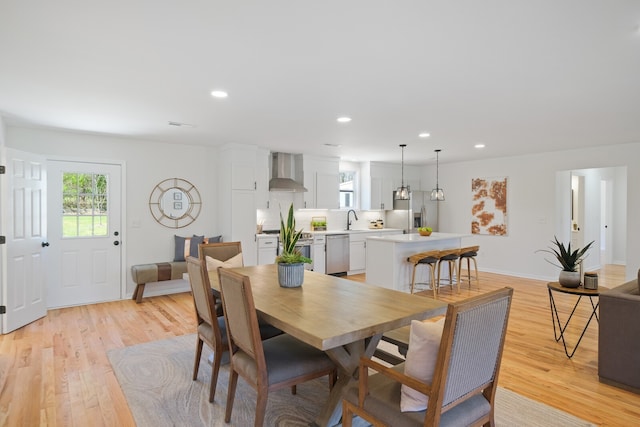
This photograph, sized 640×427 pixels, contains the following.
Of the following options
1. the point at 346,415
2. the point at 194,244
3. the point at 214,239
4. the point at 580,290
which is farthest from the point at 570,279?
the point at 194,244

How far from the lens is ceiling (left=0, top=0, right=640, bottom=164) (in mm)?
1971

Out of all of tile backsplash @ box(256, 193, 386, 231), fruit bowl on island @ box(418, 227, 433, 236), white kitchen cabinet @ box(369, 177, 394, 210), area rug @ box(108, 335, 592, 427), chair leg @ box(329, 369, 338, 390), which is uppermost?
white kitchen cabinet @ box(369, 177, 394, 210)

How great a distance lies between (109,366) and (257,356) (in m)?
1.99

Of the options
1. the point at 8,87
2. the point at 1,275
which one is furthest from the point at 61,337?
the point at 8,87

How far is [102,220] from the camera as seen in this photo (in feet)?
17.4

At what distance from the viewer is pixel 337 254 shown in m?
7.02

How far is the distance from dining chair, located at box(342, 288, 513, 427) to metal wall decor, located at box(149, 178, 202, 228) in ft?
15.8

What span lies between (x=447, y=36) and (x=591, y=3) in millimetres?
709

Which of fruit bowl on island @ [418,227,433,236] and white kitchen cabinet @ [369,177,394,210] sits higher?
white kitchen cabinet @ [369,177,394,210]

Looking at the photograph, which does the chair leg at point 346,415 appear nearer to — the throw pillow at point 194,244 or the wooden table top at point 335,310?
the wooden table top at point 335,310

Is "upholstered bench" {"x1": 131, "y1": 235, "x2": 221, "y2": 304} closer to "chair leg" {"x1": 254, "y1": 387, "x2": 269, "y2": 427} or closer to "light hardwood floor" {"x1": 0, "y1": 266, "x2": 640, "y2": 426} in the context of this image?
"light hardwood floor" {"x1": 0, "y1": 266, "x2": 640, "y2": 426}

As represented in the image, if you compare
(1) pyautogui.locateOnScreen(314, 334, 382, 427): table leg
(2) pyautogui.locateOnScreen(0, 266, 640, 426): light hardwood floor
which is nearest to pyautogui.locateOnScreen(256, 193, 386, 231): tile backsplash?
(2) pyautogui.locateOnScreen(0, 266, 640, 426): light hardwood floor

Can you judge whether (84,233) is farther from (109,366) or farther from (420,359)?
(420,359)

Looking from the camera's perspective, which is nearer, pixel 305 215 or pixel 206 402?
pixel 206 402
